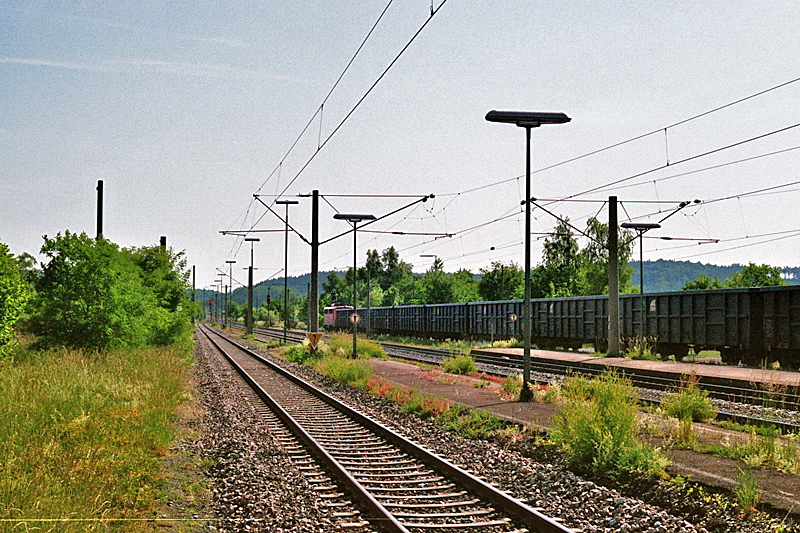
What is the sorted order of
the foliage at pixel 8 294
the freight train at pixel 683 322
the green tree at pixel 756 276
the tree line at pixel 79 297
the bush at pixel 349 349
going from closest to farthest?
the foliage at pixel 8 294 → the tree line at pixel 79 297 → the freight train at pixel 683 322 → the bush at pixel 349 349 → the green tree at pixel 756 276

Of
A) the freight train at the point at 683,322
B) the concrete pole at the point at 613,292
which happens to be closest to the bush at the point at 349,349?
the freight train at the point at 683,322

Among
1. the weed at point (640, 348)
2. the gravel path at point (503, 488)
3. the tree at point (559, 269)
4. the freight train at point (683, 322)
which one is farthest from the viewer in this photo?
the tree at point (559, 269)

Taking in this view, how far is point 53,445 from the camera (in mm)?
8828

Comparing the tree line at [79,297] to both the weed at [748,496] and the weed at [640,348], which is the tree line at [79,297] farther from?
the weed at [640,348]

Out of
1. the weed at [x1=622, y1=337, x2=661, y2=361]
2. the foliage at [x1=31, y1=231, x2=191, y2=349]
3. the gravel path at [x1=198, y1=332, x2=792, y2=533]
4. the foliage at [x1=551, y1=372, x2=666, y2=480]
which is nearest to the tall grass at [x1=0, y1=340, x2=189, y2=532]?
the gravel path at [x1=198, y1=332, x2=792, y2=533]

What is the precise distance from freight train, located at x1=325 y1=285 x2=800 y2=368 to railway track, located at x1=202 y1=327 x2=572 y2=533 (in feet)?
61.9

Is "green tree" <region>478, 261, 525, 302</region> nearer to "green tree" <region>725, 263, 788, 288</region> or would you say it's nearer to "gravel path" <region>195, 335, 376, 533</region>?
"green tree" <region>725, 263, 788, 288</region>

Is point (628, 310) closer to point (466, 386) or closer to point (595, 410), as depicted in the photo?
point (466, 386)

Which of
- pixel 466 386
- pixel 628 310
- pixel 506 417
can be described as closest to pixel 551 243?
pixel 628 310

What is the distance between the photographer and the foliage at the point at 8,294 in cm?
1455

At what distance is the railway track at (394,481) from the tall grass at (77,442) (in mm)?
2474

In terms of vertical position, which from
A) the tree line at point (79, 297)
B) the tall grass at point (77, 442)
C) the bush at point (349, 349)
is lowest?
the bush at point (349, 349)

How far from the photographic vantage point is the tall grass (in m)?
6.70

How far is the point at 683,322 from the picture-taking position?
32.3m
